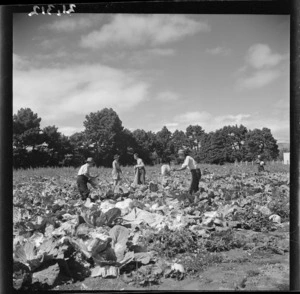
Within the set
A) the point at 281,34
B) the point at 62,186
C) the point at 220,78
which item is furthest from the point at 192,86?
the point at 62,186

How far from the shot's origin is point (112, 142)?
15.7 ft

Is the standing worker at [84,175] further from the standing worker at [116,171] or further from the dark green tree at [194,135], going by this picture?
the dark green tree at [194,135]

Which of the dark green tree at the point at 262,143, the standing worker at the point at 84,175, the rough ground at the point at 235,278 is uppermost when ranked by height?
the dark green tree at the point at 262,143

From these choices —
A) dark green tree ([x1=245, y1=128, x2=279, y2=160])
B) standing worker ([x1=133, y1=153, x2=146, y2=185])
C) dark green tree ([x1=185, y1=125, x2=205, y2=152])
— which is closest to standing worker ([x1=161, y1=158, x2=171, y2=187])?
standing worker ([x1=133, y1=153, x2=146, y2=185])

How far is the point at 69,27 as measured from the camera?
15.2 feet

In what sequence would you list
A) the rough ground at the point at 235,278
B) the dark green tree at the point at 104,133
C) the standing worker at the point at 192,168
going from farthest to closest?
the standing worker at the point at 192,168, the dark green tree at the point at 104,133, the rough ground at the point at 235,278

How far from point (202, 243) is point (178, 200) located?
0.59 metres

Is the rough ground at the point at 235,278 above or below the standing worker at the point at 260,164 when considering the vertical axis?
below

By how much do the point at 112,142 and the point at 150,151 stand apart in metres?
0.48

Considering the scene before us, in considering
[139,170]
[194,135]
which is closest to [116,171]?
[139,170]

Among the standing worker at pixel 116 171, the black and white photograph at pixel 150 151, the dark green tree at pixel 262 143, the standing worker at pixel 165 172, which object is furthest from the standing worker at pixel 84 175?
the dark green tree at pixel 262 143

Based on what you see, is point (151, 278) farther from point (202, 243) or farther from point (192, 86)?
point (192, 86)

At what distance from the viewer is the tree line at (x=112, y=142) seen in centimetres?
471

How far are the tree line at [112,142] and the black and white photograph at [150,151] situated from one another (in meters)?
0.01
